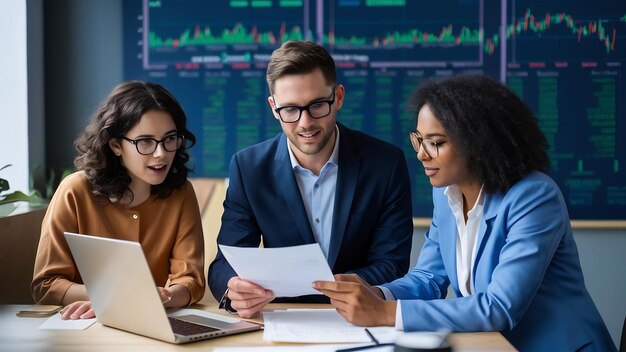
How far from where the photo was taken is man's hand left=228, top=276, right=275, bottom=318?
2.03 metres

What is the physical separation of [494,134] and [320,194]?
2.44 ft

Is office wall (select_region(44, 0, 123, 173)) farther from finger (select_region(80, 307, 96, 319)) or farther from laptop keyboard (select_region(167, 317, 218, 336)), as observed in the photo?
laptop keyboard (select_region(167, 317, 218, 336))

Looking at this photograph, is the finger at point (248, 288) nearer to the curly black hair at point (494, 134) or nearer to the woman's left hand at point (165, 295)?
the woman's left hand at point (165, 295)

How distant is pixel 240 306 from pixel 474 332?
59 cm

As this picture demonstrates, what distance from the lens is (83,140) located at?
2562mm

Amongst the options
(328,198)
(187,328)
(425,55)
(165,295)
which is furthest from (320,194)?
(425,55)

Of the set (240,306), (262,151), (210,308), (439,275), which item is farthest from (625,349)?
(262,151)

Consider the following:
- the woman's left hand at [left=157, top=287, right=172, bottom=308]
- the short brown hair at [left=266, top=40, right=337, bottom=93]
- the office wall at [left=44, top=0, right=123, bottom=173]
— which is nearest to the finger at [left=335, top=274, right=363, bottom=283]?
the woman's left hand at [left=157, top=287, right=172, bottom=308]

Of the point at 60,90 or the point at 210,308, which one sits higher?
the point at 60,90

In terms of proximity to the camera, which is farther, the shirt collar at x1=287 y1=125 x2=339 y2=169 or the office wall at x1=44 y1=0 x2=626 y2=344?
the office wall at x1=44 y1=0 x2=626 y2=344

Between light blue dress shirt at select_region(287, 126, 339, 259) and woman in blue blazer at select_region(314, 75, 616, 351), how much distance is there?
1.44ft

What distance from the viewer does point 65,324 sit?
2045mm

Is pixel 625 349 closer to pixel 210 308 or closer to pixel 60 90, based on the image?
pixel 210 308

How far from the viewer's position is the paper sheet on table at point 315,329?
6.07 feet
